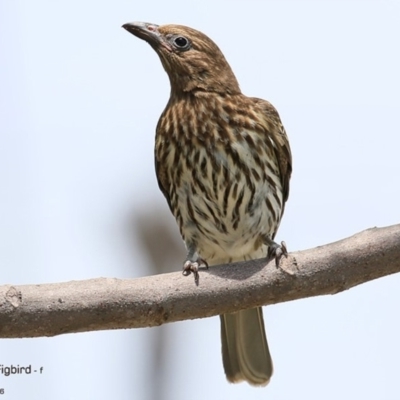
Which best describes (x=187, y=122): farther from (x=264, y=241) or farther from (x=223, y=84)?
(x=264, y=241)

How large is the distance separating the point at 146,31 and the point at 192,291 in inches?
76.6

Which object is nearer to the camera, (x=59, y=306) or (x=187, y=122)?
(x=59, y=306)

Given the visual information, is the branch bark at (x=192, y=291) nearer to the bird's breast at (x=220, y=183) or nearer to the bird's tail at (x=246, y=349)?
the bird's breast at (x=220, y=183)

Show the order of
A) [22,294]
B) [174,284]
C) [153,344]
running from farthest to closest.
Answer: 1. [153,344]
2. [174,284]
3. [22,294]

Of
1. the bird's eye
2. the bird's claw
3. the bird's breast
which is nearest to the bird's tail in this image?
the bird's breast

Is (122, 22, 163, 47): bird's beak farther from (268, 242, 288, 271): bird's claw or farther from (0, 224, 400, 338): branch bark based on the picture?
(0, 224, 400, 338): branch bark

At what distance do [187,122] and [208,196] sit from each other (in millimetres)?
435

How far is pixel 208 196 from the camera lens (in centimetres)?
479

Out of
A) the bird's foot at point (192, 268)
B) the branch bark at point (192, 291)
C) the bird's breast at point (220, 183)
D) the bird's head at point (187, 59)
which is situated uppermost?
the bird's head at point (187, 59)

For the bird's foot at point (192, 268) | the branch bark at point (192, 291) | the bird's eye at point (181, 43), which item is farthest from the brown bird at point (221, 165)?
the branch bark at point (192, 291)

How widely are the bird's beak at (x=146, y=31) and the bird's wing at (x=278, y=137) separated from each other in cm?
64

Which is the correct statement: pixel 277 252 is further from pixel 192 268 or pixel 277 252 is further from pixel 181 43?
pixel 181 43

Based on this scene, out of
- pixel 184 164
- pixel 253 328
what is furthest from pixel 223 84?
pixel 253 328

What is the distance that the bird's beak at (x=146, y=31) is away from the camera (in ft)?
16.5
